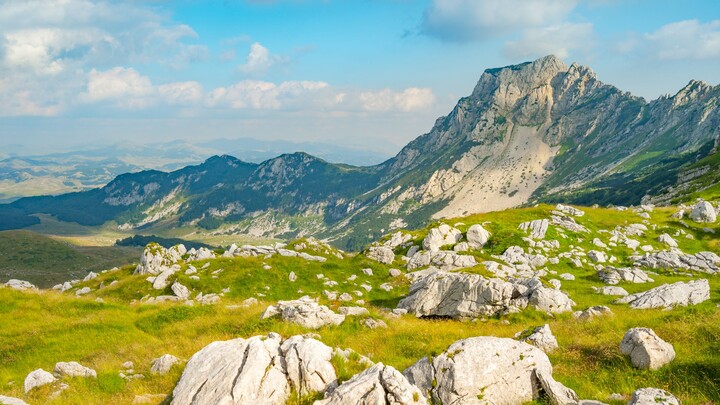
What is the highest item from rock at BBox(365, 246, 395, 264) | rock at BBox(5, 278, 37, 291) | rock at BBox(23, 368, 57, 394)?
rock at BBox(23, 368, 57, 394)

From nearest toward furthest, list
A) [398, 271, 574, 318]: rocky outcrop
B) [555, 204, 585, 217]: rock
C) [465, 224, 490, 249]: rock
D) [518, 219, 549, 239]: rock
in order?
[398, 271, 574, 318]: rocky outcrop < [518, 219, 549, 239]: rock < [465, 224, 490, 249]: rock < [555, 204, 585, 217]: rock

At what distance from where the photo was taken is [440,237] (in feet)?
184

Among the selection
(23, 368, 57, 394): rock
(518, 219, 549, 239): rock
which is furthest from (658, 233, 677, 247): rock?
(23, 368, 57, 394): rock

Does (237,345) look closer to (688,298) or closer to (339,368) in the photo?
(339,368)

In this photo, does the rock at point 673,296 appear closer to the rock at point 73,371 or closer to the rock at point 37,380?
the rock at point 73,371

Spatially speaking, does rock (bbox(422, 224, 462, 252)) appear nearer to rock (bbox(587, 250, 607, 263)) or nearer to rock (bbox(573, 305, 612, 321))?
rock (bbox(587, 250, 607, 263))

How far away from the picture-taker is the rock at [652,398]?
31.2 ft

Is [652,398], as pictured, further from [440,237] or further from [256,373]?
[440,237]

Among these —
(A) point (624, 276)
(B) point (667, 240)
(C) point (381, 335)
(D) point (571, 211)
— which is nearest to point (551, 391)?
(C) point (381, 335)

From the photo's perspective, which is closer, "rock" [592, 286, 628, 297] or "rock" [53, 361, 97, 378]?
"rock" [53, 361, 97, 378]

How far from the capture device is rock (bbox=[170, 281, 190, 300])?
41028mm

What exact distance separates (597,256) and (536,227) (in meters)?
9.34

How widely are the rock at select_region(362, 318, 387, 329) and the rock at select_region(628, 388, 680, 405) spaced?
42.1ft

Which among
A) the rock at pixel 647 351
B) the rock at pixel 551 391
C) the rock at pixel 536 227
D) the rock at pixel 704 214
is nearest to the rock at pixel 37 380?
the rock at pixel 551 391
